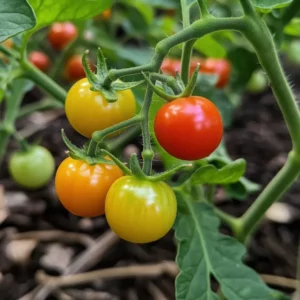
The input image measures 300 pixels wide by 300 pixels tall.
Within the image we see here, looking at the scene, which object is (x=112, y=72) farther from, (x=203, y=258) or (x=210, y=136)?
(x=203, y=258)

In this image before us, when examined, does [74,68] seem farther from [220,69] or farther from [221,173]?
[221,173]

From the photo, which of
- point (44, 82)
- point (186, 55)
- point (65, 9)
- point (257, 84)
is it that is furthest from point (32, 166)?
point (257, 84)

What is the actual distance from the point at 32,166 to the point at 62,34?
835mm

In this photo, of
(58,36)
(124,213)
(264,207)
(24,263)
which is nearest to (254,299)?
(264,207)

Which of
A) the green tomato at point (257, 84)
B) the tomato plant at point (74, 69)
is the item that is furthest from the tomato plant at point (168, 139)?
the green tomato at point (257, 84)

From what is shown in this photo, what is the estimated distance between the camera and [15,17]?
2.98 ft

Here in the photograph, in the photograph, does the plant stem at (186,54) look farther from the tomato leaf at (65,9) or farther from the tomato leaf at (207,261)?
the tomato leaf at (207,261)

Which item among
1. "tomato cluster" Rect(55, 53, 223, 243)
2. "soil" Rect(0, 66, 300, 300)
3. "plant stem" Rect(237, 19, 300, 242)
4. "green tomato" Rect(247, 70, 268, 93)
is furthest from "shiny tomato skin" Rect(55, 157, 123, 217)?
"green tomato" Rect(247, 70, 268, 93)

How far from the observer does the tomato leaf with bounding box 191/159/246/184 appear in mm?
1063

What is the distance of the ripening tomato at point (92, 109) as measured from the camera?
920 millimetres

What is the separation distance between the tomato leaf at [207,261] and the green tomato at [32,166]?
0.61 metres

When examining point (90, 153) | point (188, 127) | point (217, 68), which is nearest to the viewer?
point (188, 127)

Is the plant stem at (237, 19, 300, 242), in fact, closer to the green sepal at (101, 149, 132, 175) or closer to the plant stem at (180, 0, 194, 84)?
the plant stem at (180, 0, 194, 84)

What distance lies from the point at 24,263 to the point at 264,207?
2.45 ft
